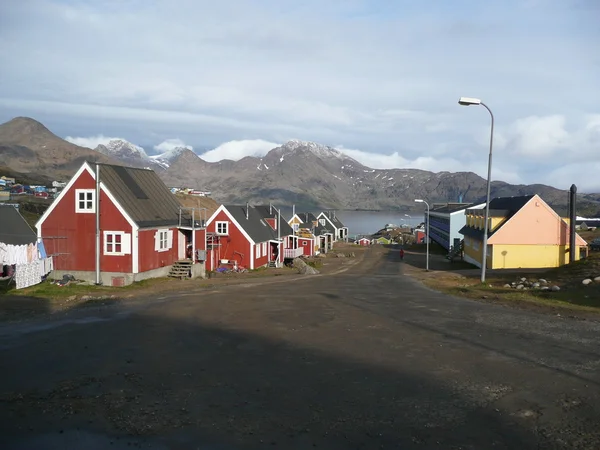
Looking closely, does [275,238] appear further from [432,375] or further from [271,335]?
[432,375]

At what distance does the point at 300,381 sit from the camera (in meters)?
11.9

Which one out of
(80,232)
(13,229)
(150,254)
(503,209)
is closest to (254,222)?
(150,254)

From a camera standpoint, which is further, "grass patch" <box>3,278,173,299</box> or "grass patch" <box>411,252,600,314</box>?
"grass patch" <box>3,278,173,299</box>

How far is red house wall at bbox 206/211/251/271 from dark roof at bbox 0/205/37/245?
16.5m

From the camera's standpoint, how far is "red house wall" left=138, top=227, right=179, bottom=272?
3491cm

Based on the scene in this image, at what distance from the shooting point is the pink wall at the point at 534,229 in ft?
161

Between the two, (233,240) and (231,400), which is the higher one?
(231,400)

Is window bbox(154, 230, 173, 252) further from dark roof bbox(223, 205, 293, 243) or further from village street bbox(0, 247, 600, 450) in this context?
village street bbox(0, 247, 600, 450)

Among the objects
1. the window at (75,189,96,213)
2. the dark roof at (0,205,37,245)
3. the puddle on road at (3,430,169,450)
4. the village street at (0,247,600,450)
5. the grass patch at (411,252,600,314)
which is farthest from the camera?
the dark roof at (0,205,37,245)

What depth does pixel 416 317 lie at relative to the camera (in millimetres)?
19938

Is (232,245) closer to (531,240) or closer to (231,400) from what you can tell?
(531,240)

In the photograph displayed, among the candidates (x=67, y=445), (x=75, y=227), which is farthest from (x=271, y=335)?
(x=75, y=227)

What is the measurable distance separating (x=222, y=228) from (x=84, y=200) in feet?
62.1

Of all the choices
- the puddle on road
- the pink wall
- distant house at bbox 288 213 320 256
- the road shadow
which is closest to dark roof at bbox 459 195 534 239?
the pink wall
